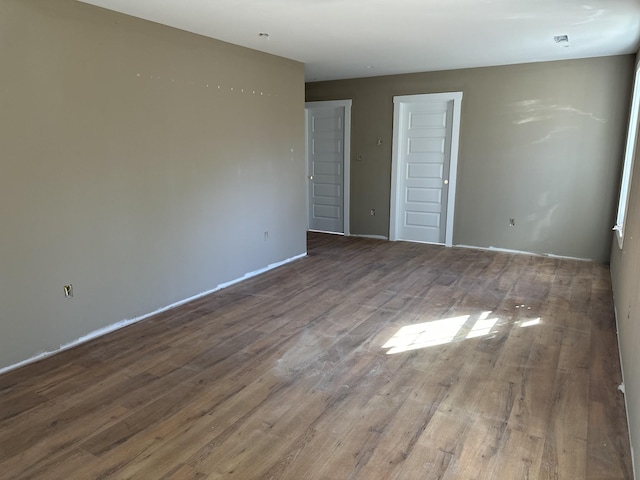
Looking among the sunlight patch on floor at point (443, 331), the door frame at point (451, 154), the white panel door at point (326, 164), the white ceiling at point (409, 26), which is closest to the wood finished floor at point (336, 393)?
the sunlight patch on floor at point (443, 331)

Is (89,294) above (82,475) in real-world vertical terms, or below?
above

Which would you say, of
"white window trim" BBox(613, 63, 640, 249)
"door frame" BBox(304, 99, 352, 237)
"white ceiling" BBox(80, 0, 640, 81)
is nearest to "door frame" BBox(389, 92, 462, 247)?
"door frame" BBox(304, 99, 352, 237)

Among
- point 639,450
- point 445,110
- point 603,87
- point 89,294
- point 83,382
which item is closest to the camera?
point 639,450

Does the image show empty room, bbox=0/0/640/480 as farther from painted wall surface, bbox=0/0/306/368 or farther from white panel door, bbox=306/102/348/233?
white panel door, bbox=306/102/348/233

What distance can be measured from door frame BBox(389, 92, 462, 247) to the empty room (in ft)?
0.13

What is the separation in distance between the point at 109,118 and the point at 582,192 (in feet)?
18.0

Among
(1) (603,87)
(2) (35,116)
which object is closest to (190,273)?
(2) (35,116)

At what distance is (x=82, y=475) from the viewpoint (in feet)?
6.62

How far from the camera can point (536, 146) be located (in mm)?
5867

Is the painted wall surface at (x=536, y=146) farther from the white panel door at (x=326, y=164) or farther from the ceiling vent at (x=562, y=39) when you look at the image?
the ceiling vent at (x=562, y=39)

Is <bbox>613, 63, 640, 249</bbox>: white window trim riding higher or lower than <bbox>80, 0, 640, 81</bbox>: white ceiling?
lower

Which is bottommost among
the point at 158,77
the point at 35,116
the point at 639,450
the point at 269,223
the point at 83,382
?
the point at 83,382

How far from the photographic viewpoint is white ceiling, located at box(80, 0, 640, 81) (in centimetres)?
328

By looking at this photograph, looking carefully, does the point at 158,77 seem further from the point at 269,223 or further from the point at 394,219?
the point at 394,219
